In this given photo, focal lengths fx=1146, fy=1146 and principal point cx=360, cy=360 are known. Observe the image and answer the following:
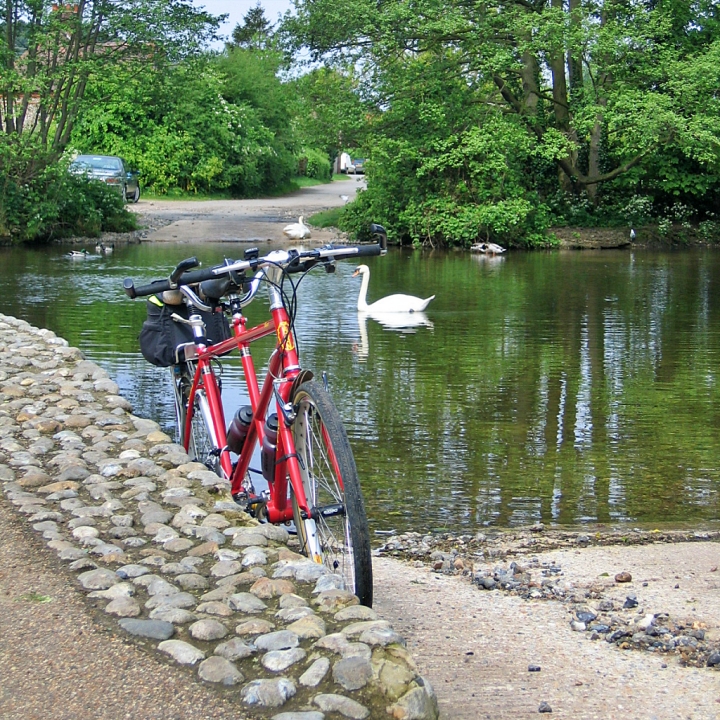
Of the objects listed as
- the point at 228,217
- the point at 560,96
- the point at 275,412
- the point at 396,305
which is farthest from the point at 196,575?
the point at 228,217

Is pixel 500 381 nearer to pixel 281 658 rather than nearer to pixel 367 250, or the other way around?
pixel 367 250

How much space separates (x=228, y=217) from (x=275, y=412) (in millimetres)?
26940

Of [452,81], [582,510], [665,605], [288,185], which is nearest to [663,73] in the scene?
[452,81]

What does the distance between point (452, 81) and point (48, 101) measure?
8671 millimetres

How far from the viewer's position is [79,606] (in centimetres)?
389

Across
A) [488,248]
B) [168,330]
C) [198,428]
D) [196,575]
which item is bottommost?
[488,248]

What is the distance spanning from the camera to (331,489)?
4.16 m

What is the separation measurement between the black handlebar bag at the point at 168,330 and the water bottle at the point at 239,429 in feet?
2.27

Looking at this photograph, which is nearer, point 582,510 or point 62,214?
point 582,510

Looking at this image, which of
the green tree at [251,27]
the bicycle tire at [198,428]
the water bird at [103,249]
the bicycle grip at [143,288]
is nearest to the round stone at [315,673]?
the bicycle tire at [198,428]

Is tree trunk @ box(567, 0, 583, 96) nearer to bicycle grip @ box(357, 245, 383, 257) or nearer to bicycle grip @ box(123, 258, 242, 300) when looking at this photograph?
bicycle grip @ box(123, 258, 242, 300)

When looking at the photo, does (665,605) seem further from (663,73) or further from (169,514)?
(663,73)

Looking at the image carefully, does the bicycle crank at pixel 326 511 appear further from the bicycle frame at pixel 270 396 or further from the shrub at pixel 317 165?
the shrub at pixel 317 165

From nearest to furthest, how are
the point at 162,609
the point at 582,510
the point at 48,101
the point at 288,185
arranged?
the point at 162,609 < the point at 582,510 < the point at 48,101 < the point at 288,185
